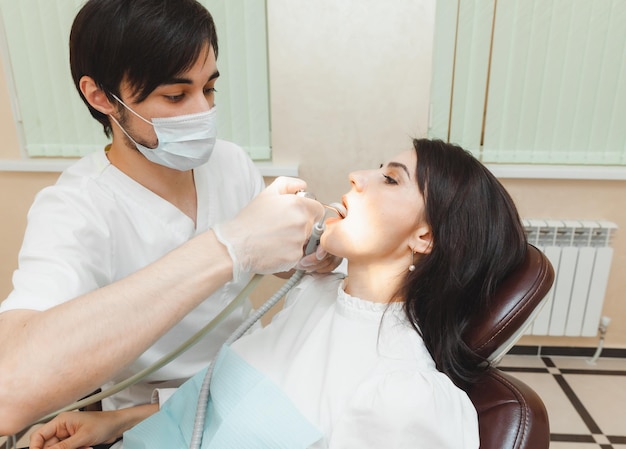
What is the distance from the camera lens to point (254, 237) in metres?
0.94

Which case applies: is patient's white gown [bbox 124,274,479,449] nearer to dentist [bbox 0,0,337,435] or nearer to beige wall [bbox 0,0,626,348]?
dentist [bbox 0,0,337,435]

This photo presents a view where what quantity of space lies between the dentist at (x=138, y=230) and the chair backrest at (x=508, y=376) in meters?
0.45

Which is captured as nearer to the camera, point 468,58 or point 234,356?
point 234,356

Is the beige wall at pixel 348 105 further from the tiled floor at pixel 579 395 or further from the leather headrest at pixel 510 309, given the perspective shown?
the leather headrest at pixel 510 309

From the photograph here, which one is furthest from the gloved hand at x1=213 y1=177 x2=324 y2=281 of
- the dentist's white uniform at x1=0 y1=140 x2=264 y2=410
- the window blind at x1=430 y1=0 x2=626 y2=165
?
the window blind at x1=430 y1=0 x2=626 y2=165

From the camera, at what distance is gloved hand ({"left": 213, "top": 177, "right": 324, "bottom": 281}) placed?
3.04 feet

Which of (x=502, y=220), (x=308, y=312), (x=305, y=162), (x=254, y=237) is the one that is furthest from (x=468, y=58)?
(x=254, y=237)

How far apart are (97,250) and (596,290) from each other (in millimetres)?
2331

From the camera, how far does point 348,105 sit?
219 cm

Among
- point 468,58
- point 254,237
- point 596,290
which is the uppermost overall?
point 468,58

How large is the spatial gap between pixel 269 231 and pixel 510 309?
1.81 ft

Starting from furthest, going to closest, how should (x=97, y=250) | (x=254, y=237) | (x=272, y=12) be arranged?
(x=272, y=12)
(x=97, y=250)
(x=254, y=237)

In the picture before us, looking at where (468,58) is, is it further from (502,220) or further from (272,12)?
(502,220)

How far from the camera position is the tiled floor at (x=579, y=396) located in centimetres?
209
